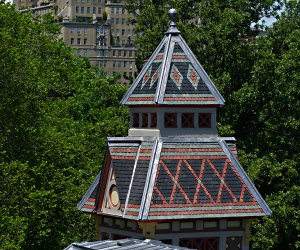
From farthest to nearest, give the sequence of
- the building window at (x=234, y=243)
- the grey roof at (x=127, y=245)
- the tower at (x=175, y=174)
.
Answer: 1. the building window at (x=234, y=243)
2. the tower at (x=175, y=174)
3. the grey roof at (x=127, y=245)

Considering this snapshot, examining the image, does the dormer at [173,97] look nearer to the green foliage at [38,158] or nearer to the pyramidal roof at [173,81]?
the pyramidal roof at [173,81]

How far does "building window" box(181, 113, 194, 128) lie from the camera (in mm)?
27047

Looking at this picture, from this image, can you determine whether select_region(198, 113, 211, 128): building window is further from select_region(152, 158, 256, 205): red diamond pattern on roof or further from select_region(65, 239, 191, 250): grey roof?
select_region(65, 239, 191, 250): grey roof

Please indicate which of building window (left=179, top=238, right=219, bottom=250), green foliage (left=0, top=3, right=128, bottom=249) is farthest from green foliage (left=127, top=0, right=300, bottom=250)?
building window (left=179, top=238, right=219, bottom=250)

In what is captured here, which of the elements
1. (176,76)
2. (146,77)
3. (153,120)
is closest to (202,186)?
(153,120)

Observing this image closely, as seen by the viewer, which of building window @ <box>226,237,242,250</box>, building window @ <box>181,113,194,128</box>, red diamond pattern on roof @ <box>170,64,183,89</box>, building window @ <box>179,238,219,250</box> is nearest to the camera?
building window @ <box>179,238,219,250</box>

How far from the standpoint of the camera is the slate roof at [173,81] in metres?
27.1

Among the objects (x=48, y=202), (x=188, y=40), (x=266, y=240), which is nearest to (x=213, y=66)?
(x=188, y=40)

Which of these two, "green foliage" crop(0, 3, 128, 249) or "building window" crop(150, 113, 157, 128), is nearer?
"building window" crop(150, 113, 157, 128)

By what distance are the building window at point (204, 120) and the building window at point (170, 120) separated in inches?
26.5

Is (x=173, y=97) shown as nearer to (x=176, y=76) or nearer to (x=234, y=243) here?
(x=176, y=76)

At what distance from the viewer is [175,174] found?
2620 cm

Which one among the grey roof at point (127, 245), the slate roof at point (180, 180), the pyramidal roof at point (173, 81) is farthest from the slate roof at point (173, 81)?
the grey roof at point (127, 245)

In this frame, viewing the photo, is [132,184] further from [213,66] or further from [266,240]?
[213,66]
